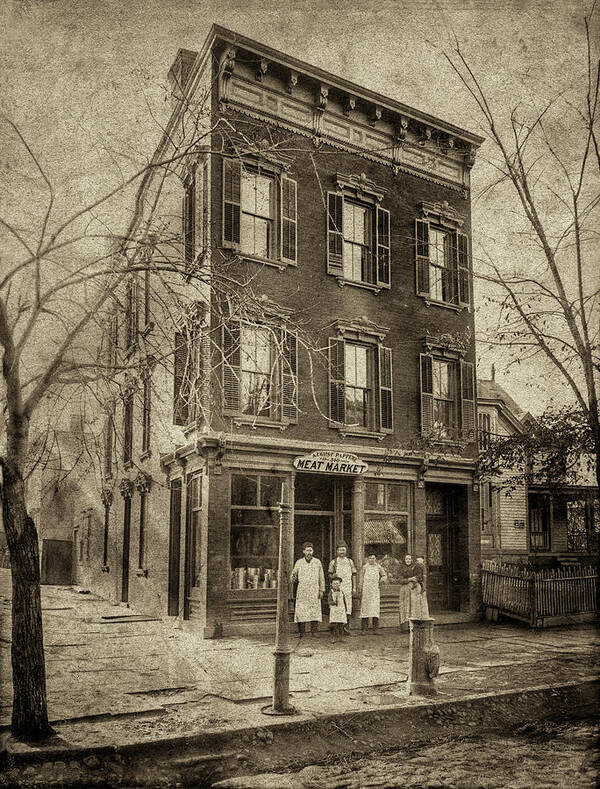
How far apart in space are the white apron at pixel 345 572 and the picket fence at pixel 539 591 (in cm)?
457

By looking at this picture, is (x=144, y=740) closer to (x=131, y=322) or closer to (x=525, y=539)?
(x=131, y=322)

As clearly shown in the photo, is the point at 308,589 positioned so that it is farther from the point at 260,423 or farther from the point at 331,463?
the point at 260,423

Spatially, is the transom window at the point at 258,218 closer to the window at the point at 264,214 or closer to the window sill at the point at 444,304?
the window at the point at 264,214

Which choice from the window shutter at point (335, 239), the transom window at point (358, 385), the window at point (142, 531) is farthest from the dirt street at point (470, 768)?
the window at point (142, 531)

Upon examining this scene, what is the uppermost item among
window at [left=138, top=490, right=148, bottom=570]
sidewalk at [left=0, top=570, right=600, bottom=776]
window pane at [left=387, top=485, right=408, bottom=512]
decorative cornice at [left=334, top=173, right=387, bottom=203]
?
decorative cornice at [left=334, top=173, right=387, bottom=203]

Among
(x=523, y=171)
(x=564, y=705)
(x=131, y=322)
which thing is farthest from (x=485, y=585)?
(x=131, y=322)

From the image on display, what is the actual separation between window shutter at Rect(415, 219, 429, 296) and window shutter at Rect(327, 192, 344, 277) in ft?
8.03

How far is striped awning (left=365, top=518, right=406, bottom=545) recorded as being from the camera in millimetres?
16656

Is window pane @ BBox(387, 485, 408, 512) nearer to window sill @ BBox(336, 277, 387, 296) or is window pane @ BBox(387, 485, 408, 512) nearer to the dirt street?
window sill @ BBox(336, 277, 387, 296)

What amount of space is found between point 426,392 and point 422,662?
375 inches

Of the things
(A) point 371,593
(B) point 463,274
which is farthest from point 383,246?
(A) point 371,593

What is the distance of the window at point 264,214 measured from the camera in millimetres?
15117

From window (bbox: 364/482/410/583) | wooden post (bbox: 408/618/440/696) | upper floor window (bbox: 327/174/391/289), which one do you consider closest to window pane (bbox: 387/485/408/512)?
window (bbox: 364/482/410/583)

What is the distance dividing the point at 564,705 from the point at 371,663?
10.4ft
